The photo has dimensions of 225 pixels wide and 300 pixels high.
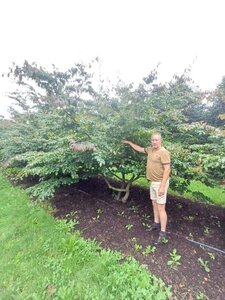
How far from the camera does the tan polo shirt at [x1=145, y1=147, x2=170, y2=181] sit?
10.4 ft

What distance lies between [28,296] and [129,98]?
2.80 metres

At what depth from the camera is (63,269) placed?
9.43 ft

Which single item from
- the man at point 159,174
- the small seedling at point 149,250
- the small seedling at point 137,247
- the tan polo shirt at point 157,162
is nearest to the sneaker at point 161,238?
the man at point 159,174

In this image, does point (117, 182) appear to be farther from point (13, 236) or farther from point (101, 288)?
point (101, 288)

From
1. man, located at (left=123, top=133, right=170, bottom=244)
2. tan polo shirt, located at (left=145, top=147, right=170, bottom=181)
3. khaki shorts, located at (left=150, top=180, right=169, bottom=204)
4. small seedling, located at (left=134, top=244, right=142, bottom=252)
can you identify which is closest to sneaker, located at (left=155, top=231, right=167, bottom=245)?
man, located at (left=123, top=133, right=170, bottom=244)

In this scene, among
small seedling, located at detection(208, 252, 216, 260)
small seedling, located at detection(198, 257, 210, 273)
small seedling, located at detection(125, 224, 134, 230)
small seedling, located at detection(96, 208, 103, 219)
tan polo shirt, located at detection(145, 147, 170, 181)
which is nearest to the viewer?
small seedling, located at detection(198, 257, 210, 273)

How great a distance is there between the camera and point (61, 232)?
11.9ft

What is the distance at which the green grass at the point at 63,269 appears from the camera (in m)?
2.52

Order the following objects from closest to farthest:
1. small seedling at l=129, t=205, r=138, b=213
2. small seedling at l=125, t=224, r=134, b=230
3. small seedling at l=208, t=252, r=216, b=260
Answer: small seedling at l=208, t=252, r=216, b=260 < small seedling at l=125, t=224, r=134, b=230 < small seedling at l=129, t=205, r=138, b=213

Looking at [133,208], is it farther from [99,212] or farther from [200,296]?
[200,296]

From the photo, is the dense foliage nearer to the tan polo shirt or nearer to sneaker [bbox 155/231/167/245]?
the tan polo shirt

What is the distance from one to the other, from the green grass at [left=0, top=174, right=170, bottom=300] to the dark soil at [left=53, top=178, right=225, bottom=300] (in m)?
0.19

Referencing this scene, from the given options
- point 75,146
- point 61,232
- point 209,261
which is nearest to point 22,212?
point 61,232

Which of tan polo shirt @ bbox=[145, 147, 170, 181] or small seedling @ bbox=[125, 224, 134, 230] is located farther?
small seedling @ bbox=[125, 224, 134, 230]
